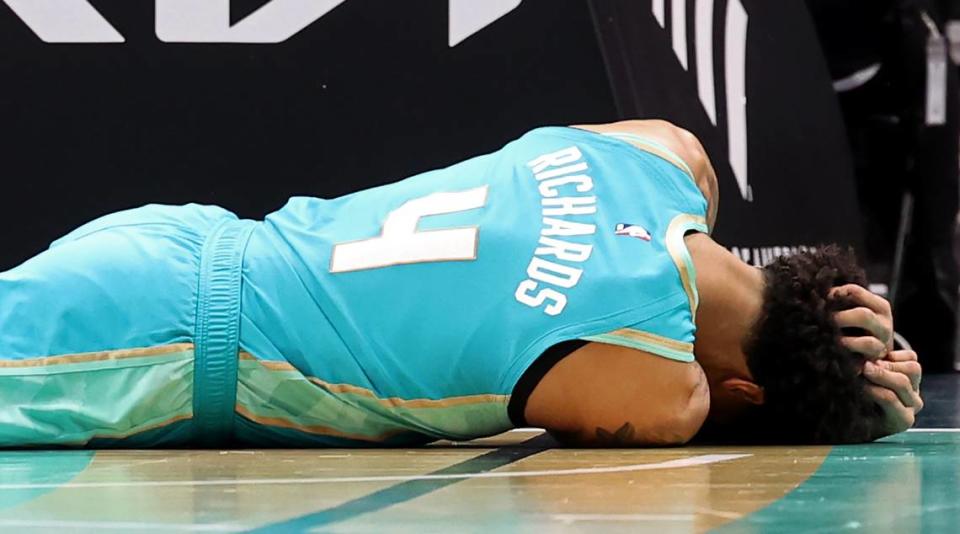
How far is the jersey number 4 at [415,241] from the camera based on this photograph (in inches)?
102

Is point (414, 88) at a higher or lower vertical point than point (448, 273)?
higher

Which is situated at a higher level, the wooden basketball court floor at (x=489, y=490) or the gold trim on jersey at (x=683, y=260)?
the gold trim on jersey at (x=683, y=260)

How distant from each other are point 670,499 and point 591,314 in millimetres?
676

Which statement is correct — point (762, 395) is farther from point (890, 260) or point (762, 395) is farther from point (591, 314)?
point (890, 260)

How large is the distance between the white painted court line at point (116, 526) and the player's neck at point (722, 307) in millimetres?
1272

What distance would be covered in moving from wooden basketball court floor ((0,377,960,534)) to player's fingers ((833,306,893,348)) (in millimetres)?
210

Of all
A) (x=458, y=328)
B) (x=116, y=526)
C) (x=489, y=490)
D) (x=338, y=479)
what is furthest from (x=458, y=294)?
(x=116, y=526)

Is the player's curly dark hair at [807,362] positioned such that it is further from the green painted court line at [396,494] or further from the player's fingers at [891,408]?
the green painted court line at [396,494]

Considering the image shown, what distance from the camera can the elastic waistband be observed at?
8.48 feet

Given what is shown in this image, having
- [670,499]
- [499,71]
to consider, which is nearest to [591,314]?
[670,499]

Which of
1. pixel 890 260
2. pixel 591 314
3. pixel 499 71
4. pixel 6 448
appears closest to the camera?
pixel 591 314

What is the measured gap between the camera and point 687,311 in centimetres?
252

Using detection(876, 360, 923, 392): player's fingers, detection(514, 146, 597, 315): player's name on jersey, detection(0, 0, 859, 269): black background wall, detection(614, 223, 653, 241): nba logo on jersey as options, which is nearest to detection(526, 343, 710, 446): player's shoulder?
detection(514, 146, 597, 315): player's name on jersey

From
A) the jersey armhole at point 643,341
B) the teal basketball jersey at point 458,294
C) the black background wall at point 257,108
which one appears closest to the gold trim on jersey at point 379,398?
the teal basketball jersey at point 458,294
